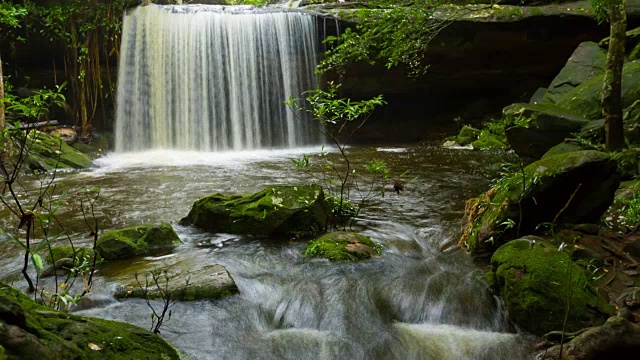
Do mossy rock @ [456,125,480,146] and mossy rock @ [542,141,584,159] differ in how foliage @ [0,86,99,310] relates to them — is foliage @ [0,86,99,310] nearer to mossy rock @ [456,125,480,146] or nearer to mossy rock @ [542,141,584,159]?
mossy rock @ [542,141,584,159]

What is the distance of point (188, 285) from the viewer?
15.0 feet

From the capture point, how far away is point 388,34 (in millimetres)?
7855

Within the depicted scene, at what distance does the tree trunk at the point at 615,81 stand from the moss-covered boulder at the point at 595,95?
1.96 metres

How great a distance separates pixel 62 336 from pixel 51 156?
10519mm

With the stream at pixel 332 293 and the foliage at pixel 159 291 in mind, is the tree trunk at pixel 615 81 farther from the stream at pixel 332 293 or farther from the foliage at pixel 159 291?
the foliage at pixel 159 291

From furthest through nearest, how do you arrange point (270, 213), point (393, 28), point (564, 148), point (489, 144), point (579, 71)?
point (489, 144) → point (579, 71) → point (564, 148) → point (393, 28) → point (270, 213)

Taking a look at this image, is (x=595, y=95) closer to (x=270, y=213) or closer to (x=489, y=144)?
(x=489, y=144)

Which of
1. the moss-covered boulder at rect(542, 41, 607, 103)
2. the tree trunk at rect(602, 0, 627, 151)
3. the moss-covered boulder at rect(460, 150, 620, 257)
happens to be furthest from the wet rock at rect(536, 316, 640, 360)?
the moss-covered boulder at rect(542, 41, 607, 103)

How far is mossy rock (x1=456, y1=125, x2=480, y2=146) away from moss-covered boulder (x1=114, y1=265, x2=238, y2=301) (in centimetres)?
1104

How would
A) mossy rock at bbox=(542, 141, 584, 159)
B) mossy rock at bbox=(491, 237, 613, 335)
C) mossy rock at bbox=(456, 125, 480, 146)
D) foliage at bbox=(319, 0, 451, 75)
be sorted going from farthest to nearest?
1. mossy rock at bbox=(456, 125, 480, 146)
2. mossy rock at bbox=(542, 141, 584, 159)
3. foliage at bbox=(319, 0, 451, 75)
4. mossy rock at bbox=(491, 237, 613, 335)

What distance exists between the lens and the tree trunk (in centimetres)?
705

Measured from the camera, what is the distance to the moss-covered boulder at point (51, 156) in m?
11.0

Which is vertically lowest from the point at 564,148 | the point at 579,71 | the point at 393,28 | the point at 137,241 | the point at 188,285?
the point at 188,285

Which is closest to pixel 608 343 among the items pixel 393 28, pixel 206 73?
pixel 393 28
